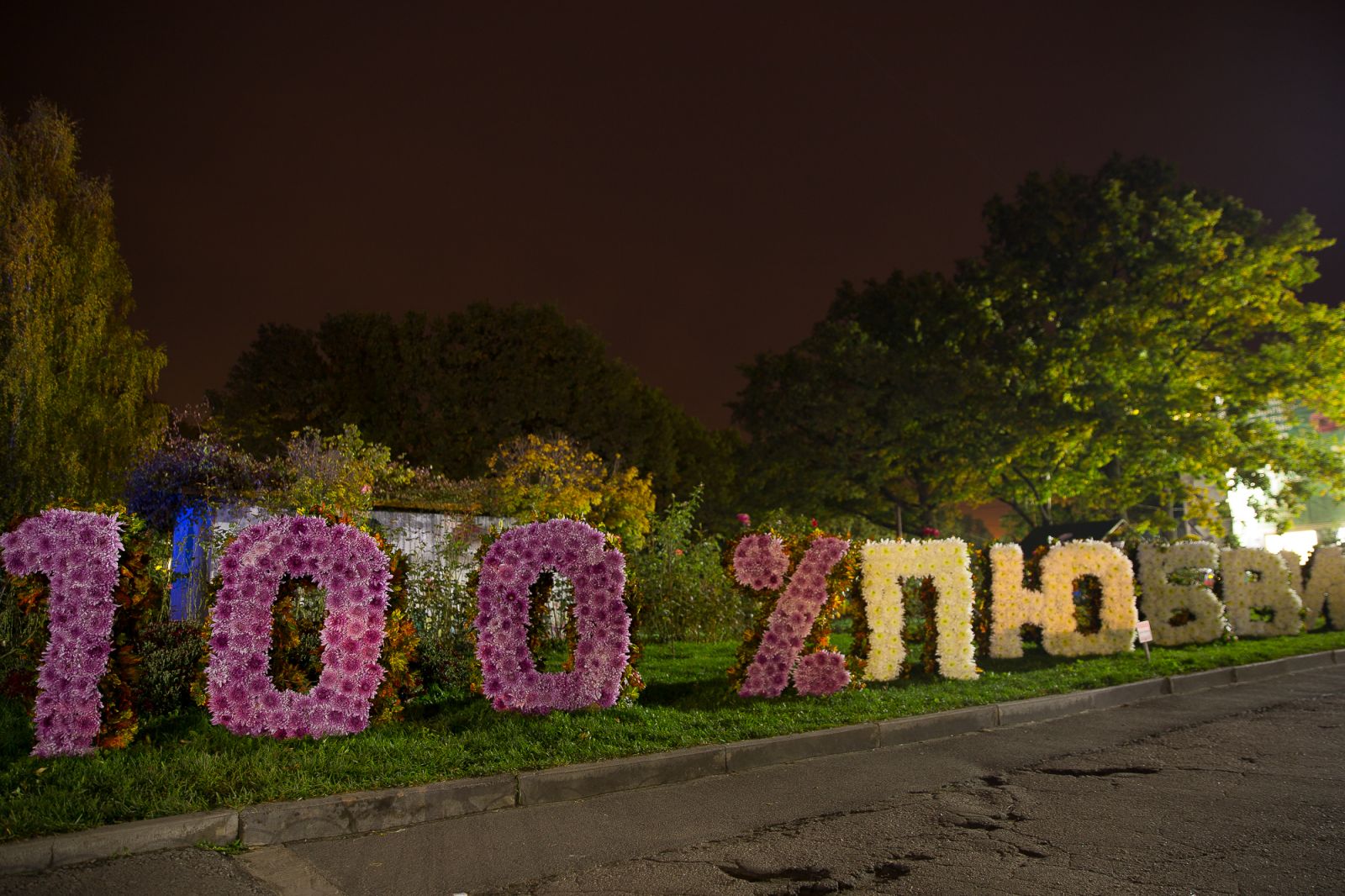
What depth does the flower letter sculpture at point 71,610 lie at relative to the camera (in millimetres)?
6699

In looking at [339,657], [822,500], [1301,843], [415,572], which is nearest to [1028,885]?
[1301,843]

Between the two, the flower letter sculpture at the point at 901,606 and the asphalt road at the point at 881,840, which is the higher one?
the flower letter sculpture at the point at 901,606

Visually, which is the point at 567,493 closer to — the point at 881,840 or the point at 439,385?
the point at 881,840

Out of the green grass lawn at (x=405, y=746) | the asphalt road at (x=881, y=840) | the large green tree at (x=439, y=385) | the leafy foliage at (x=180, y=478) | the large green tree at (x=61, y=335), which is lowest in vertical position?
the asphalt road at (x=881, y=840)

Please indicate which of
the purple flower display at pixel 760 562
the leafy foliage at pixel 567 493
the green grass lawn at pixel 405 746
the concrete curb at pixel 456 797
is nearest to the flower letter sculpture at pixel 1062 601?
the green grass lawn at pixel 405 746

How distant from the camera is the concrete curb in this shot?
5105 mm

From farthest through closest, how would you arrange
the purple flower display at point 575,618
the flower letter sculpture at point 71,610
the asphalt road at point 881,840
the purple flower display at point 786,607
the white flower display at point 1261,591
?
1. the white flower display at point 1261,591
2. the purple flower display at point 786,607
3. the purple flower display at point 575,618
4. the flower letter sculpture at point 71,610
5. the asphalt road at point 881,840

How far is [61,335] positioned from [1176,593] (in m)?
19.3

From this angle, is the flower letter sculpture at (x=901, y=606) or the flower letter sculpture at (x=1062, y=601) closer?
the flower letter sculpture at (x=901, y=606)

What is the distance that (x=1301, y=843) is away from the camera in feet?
16.8

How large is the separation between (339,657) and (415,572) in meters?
4.12

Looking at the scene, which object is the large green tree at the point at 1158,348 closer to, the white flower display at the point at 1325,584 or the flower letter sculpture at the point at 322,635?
the white flower display at the point at 1325,584

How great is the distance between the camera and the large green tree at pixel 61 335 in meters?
13.7

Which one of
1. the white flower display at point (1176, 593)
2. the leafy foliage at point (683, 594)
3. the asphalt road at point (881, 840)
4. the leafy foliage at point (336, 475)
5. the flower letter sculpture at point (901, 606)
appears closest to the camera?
the asphalt road at point (881, 840)
